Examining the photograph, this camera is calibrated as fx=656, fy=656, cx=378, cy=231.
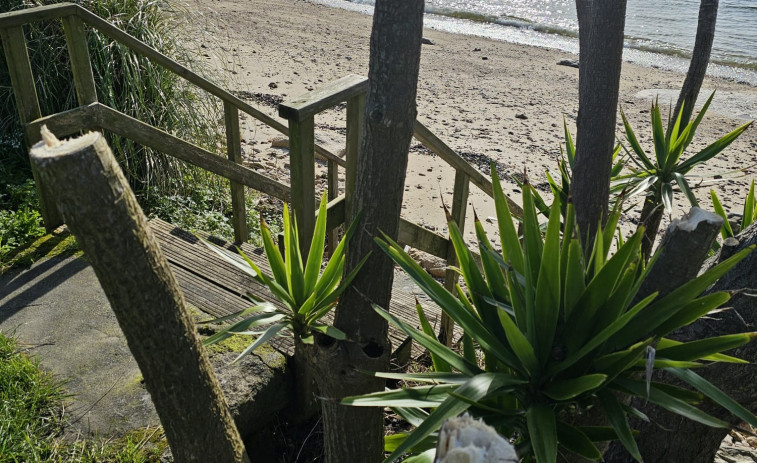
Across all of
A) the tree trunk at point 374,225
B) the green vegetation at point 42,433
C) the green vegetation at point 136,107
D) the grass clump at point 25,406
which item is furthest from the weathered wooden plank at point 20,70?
the tree trunk at point 374,225

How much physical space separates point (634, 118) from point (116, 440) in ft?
37.0

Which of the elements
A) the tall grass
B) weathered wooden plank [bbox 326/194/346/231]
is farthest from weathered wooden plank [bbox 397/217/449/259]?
the tall grass

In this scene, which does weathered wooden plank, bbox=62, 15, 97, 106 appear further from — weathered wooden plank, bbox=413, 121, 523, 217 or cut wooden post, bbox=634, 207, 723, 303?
cut wooden post, bbox=634, 207, 723, 303

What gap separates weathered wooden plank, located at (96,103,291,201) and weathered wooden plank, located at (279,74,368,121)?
55.0 inches

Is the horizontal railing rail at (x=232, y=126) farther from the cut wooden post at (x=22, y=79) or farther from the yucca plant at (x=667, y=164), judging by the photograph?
the yucca plant at (x=667, y=164)

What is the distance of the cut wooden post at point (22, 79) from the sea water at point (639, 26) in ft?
54.0

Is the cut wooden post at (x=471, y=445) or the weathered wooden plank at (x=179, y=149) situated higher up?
the cut wooden post at (x=471, y=445)

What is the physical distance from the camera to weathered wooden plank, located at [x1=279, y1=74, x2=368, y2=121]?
2.67 meters

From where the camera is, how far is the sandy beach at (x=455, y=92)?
8.69m

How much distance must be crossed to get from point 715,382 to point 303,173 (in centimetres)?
186

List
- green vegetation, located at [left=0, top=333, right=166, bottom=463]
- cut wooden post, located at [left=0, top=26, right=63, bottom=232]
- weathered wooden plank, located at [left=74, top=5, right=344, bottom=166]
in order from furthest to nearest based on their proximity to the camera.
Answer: weathered wooden plank, located at [left=74, top=5, right=344, bottom=166]
cut wooden post, located at [left=0, top=26, right=63, bottom=232]
green vegetation, located at [left=0, top=333, right=166, bottom=463]

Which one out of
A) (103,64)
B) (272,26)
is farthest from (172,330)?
(272,26)

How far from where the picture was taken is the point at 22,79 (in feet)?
12.4

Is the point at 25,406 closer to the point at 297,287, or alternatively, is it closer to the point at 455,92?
the point at 297,287
